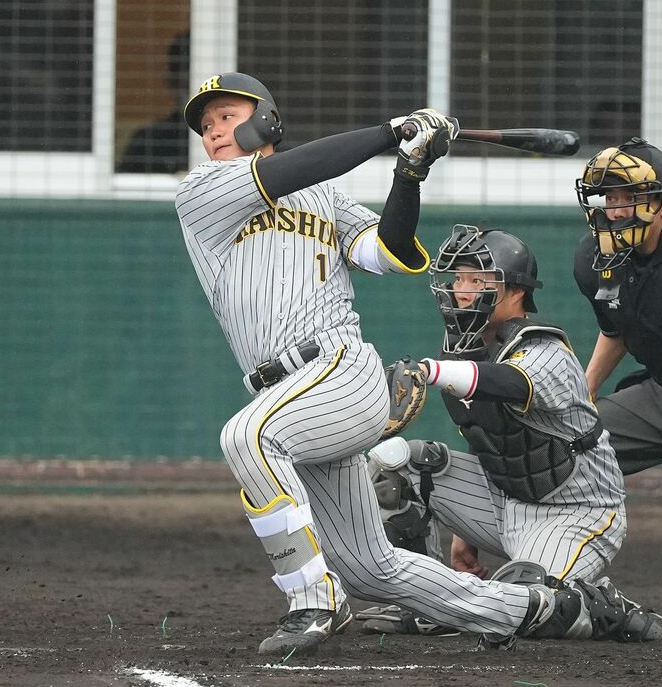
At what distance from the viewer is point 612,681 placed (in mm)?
3695

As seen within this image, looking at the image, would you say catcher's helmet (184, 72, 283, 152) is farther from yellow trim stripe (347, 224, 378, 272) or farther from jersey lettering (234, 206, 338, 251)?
yellow trim stripe (347, 224, 378, 272)

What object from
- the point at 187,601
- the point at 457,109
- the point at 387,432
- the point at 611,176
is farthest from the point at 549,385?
the point at 457,109

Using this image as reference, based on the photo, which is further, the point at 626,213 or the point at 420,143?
the point at 626,213

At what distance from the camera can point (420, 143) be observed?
3916 mm

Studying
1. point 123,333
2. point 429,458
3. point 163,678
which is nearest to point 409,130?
point 429,458

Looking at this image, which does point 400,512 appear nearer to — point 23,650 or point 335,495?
point 335,495

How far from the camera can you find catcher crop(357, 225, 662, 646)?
4492 millimetres

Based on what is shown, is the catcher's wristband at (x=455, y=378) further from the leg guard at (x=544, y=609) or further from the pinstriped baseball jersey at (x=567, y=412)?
the leg guard at (x=544, y=609)

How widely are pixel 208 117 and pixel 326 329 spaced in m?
0.78

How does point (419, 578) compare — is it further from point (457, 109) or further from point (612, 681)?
point (457, 109)

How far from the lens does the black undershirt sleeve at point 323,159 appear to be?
3.98m

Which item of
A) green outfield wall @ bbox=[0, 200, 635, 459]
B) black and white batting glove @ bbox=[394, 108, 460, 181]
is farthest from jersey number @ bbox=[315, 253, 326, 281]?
green outfield wall @ bbox=[0, 200, 635, 459]

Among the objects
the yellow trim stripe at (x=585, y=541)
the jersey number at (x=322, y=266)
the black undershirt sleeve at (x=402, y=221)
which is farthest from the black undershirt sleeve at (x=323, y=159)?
the yellow trim stripe at (x=585, y=541)

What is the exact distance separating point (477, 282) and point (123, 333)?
3.59 m
